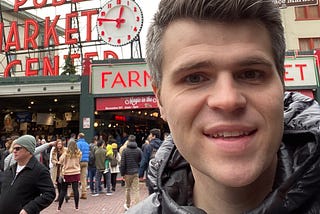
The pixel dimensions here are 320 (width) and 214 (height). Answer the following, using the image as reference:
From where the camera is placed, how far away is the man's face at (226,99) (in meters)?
1.02

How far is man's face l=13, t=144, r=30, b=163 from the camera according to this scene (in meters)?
4.92

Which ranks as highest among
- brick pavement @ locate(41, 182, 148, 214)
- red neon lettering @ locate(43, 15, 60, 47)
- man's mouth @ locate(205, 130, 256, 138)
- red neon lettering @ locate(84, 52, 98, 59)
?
red neon lettering @ locate(43, 15, 60, 47)

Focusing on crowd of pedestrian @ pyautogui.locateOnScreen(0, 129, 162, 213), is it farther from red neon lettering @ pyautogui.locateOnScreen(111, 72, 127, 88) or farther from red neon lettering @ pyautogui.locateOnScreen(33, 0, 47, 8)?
red neon lettering @ pyautogui.locateOnScreen(33, 0, 47, 8)

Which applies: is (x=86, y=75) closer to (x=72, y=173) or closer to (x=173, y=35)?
(x=72, y=173)

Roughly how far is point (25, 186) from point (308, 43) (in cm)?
2193

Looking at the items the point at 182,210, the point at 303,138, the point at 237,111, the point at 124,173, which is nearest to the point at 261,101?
the point at 237,111

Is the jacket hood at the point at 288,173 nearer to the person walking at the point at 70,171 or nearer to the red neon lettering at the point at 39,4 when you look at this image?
the person walking at the point at 70,171

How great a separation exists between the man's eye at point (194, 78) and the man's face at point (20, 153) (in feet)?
14.7

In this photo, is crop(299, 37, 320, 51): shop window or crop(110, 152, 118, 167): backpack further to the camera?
crop(299, 37, 320, 51): shop window

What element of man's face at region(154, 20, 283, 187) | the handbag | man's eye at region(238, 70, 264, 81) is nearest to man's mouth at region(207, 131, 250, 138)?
man's face at region(154, 20, 283, 187)

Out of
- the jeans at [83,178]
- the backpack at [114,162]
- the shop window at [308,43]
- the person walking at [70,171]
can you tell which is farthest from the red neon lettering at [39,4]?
the shop window at [308,43]

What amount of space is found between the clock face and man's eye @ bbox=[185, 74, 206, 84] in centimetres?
1696

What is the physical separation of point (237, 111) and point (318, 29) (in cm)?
2392

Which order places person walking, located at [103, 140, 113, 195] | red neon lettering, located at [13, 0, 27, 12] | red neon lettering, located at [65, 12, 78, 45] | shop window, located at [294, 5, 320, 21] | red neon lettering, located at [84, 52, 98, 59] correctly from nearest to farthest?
person walking, located at [103, 140, 113, 195] → red neon lettering, located at [84, 52, 98, 59] → red neon lettering, located at [65, 12, 78, 45] → shop window, located at [294, 5, 320, 21] → red neon lettering, located at [13, 0, 27, 12]
